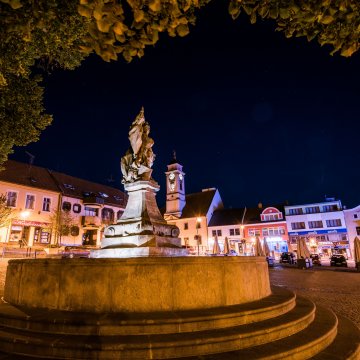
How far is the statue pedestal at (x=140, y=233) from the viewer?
8320 mm

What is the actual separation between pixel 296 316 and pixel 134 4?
5815mm

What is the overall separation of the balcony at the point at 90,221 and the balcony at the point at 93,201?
1840mm

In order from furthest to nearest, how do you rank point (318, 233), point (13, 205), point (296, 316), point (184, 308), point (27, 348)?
point (318, 233) < point (13, 205) < point (296, 316) < point (184, 308) < point (27, 348)

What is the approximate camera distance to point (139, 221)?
8.71m

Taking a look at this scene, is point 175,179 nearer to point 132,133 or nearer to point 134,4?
point 132,133

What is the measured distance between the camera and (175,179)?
55375 millimetres

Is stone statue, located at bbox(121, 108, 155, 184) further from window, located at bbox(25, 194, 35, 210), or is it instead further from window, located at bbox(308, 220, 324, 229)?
window, located at bbox(308, 220, 324, 229)

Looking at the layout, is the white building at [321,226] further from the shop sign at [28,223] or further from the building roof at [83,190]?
the shop sign at [28,223]

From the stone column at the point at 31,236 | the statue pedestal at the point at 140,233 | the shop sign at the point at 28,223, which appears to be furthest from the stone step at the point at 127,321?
the stone column at the point at 31,236

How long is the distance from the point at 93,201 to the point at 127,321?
3946 cm

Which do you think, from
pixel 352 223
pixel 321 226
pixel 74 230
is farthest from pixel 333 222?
pixel 74 230

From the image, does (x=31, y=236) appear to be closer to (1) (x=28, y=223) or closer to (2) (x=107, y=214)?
(1) (x=28, y=223)

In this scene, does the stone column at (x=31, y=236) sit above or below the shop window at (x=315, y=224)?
below

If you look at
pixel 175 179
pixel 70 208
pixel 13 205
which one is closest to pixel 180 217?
pixel 175 179
